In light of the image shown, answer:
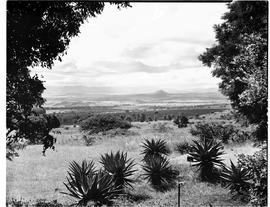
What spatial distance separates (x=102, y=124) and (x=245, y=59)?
46.4 ft

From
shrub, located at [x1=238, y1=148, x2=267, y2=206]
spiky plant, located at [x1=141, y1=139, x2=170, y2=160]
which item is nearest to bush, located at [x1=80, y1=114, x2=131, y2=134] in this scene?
spiky plant, located at [x1=141, y1=139, x2=170, y2=160]

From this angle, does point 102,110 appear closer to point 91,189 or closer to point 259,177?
point 91,189

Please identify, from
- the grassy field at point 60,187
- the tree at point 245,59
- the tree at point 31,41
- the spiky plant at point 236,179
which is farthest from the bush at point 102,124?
the tree at point 31,41

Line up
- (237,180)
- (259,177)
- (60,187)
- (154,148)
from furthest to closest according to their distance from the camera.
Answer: (154,148)
(237,180)
(60,187)
(259,177)

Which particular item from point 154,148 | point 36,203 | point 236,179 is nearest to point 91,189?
point 36,203

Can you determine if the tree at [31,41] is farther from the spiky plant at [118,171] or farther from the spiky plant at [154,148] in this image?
Result: the spiky plant at [154,148]

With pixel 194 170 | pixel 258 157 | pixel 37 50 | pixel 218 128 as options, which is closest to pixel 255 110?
pixel 258 157

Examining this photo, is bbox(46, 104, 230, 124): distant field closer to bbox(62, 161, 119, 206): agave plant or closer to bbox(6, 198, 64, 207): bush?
bbox(62, 161, 119, 206): agave plant

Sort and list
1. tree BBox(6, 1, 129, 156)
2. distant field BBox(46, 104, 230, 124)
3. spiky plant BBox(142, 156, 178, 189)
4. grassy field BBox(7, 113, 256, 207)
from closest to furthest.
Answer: tree BBox(6, 1, 129, 156)
grassy field BBox(7, 113, 256, 207)
spiky plant BBox(142, 156, 178, 189)
distant field BBox(46, 104, 230, 124)

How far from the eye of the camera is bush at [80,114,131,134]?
17.4 m

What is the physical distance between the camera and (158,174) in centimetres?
709

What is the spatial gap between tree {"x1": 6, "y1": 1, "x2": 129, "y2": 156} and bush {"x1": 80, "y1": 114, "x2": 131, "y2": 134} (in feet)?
39.1

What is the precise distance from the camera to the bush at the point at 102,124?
17438 millimetres

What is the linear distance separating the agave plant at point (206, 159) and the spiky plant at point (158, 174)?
2.18 feet
